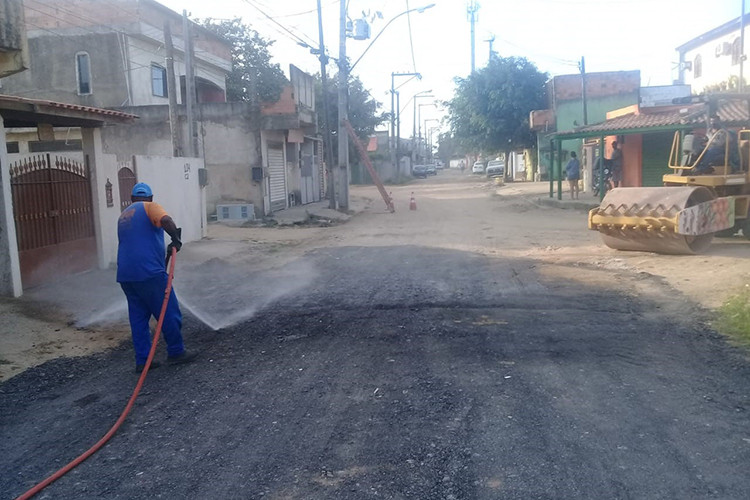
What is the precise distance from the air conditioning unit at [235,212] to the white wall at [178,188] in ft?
16.5

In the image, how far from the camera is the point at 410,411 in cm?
492

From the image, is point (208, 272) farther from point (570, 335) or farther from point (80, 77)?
point (80, 77)

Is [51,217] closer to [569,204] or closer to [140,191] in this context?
[140,191]

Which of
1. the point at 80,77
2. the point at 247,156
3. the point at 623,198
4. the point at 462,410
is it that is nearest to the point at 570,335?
the point at 462,410

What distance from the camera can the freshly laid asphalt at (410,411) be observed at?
12.8 feet

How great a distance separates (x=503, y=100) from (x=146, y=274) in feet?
125

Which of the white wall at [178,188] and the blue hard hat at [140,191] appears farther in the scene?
the white wall at [178,188]

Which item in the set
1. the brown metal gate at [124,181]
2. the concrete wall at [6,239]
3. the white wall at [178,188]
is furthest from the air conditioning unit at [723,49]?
the concrete wall at [6,239]

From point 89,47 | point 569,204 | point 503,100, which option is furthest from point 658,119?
point 503,100

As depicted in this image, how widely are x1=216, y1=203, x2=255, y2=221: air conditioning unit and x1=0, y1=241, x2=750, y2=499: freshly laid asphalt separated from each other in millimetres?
14334

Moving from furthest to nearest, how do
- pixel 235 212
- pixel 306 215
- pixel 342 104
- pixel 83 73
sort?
pixel 83 73, pixel 342 104, pixel 306 215, pixel 235 212

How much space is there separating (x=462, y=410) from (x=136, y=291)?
133 inches

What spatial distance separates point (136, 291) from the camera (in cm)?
646

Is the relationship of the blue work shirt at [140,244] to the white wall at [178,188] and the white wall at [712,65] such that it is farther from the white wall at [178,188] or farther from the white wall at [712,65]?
the white wall at [712,65]
